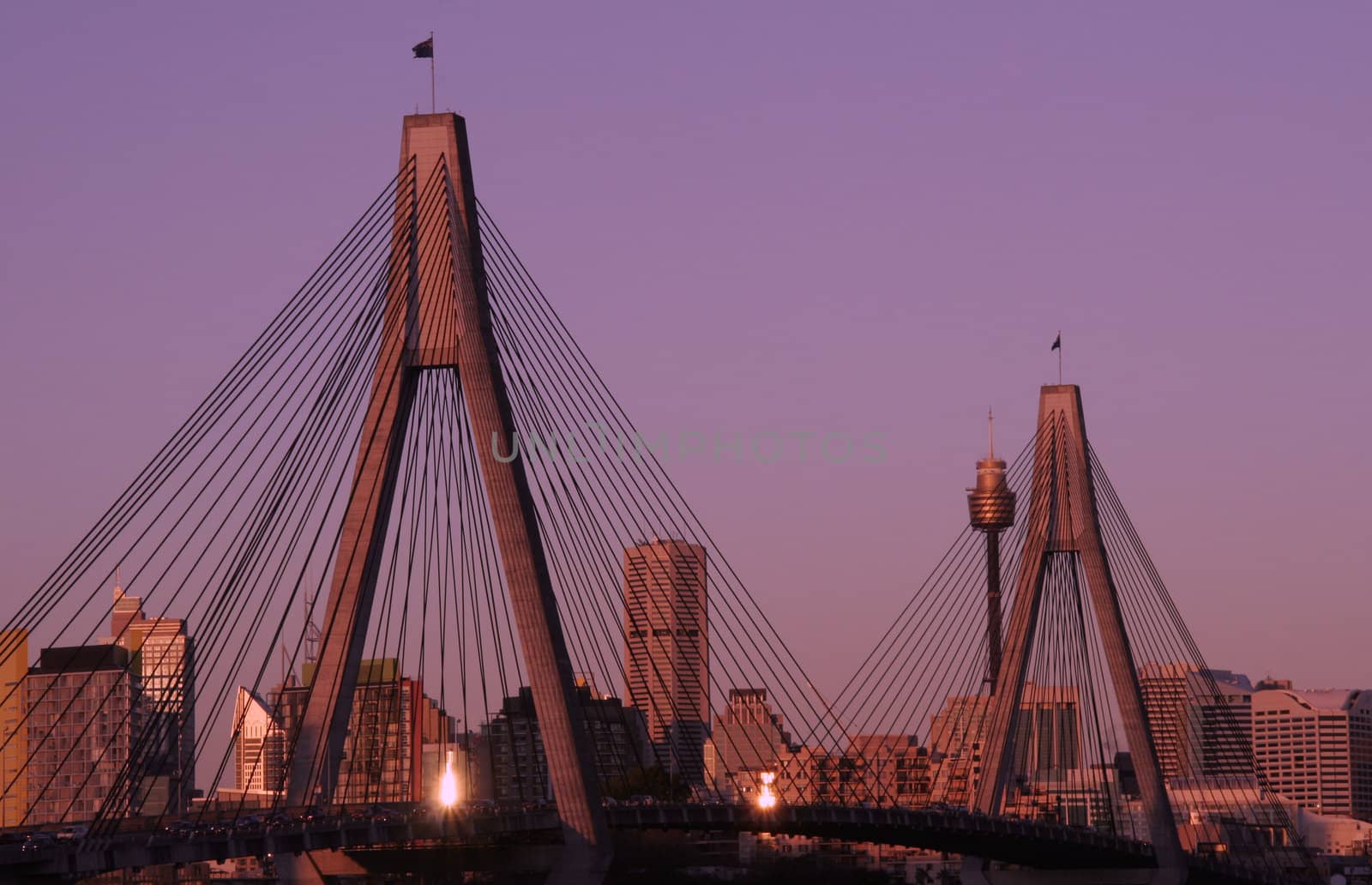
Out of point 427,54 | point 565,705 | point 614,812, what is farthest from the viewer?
point 614,812

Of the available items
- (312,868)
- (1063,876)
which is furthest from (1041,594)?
(312,868)

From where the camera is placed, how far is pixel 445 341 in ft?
181

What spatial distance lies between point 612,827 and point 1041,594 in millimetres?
27404

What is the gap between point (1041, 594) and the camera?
85.4m

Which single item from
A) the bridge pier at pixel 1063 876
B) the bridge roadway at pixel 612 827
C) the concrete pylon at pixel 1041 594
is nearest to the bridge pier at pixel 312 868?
the bridge roadway at pixel 612 827

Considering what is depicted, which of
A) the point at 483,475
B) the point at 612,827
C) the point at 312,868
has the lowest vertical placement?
the point at 312,868

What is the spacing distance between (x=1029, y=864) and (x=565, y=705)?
140 ft

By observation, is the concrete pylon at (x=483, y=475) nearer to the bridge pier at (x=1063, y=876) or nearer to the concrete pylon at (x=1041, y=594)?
the concrete pylon at (x=1041, y=594)

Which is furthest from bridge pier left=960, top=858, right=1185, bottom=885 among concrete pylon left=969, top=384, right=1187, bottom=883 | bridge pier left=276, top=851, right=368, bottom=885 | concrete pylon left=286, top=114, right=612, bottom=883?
concrete pylon left=286, top=114, right=612, bottom=883

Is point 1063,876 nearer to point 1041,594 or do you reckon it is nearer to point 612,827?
point 1041,594

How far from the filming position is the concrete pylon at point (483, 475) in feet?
176

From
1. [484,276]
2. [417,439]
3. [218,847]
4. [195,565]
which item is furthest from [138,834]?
[484,276]

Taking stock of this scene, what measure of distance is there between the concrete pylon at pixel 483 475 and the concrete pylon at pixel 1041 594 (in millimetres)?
31269

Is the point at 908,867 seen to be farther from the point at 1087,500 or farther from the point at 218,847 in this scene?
the point at 218,847
